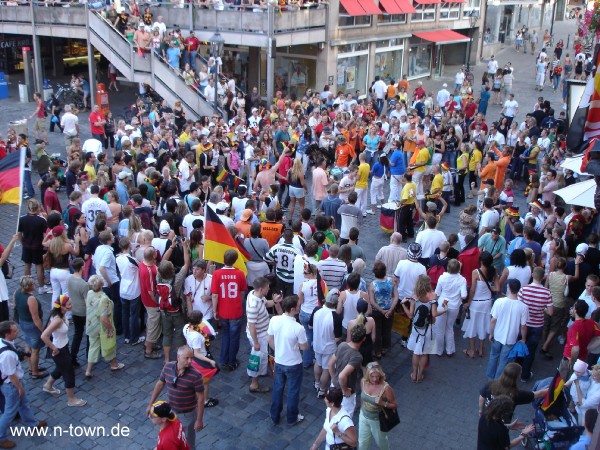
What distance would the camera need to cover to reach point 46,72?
30.9m

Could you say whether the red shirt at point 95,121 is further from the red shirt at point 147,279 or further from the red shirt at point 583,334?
the red shirt at point 583,334

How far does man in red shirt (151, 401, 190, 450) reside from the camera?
5531 mm

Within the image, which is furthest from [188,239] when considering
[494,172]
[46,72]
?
[46,72]

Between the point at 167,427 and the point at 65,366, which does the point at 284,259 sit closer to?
the point at 65,366

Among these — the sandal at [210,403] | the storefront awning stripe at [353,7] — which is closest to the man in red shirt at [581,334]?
the sandal at [210,403]

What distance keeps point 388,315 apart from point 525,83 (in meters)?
28.0

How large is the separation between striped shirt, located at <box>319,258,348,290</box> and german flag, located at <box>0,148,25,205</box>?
4045 millimetres

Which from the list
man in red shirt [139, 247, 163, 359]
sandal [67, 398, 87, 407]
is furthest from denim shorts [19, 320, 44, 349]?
man in red shirt [139, 247, 163, 359]

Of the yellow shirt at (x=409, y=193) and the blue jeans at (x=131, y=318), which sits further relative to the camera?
the yellow shirt at (x=409, y=193)

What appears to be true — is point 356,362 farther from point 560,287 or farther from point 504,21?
point 504,21

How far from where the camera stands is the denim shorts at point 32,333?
780 centimetres

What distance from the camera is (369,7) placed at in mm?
26703

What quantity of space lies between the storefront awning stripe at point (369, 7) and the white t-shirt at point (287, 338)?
21.9 metres

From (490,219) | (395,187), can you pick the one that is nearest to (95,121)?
(395,187)
